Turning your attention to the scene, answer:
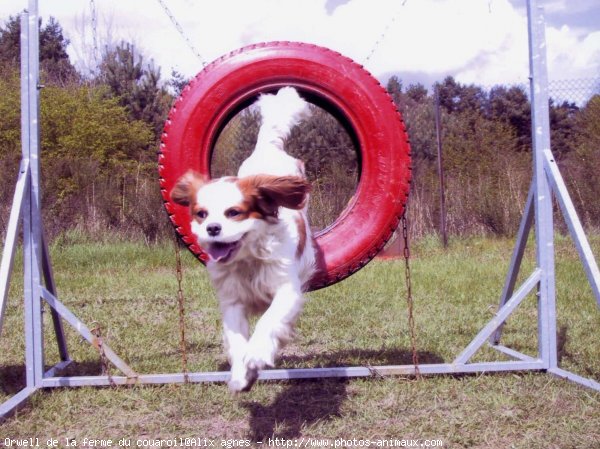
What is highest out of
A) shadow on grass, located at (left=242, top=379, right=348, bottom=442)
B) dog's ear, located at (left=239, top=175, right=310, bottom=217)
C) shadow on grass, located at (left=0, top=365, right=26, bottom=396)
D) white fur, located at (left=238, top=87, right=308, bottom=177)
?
white fur, located at (left=238, top=87, right=308, bottom=177)

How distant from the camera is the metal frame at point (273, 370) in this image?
4.18 meters

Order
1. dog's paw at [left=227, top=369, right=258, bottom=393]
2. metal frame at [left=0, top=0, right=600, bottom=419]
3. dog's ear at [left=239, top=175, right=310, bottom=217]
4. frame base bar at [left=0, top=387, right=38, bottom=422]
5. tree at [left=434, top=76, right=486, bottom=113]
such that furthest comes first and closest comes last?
tree at [left=434, top=76, right=486, bottom=113] < metal frame at [left=0, top=0, right=600, bottom=419] < frame base bar at [left=0, top=387, right=38, bottom=422] < dog's ear at [left=239, top=175, right=310, bottom=217] < dog's paw at [left=227, top=369, right=258, bottom=393]

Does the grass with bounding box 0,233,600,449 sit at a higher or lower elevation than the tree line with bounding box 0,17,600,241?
lower

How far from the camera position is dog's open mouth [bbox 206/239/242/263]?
314 centimetres

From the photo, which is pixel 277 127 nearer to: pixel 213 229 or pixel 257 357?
pixel 213 229

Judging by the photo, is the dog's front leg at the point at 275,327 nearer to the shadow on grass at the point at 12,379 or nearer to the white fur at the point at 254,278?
the white fur at the point at 254,278

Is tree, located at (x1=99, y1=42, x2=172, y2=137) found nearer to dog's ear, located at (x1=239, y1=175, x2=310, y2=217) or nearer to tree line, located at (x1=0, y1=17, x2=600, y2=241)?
tree line, located at (x1=0, y1=17, x2=600, y2=241)

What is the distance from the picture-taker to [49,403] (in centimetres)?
402

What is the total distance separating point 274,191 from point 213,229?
47 centimetres

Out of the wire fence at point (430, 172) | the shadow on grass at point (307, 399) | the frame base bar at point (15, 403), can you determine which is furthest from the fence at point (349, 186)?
the frame base bar at point (15, 403)

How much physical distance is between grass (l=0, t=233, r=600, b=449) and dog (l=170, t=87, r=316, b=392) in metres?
0.56

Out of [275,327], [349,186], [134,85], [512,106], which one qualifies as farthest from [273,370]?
[512,106]

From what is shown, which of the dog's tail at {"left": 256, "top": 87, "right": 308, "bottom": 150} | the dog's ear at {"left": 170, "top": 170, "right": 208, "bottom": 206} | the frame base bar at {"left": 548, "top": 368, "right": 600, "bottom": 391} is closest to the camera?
the dog's ear at {"left": 170, "top": 170, "right": 208, "bottom": 206}

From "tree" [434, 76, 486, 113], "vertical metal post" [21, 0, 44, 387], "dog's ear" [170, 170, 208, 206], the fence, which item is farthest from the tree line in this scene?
"tree" [434, 76, 486, 113]
